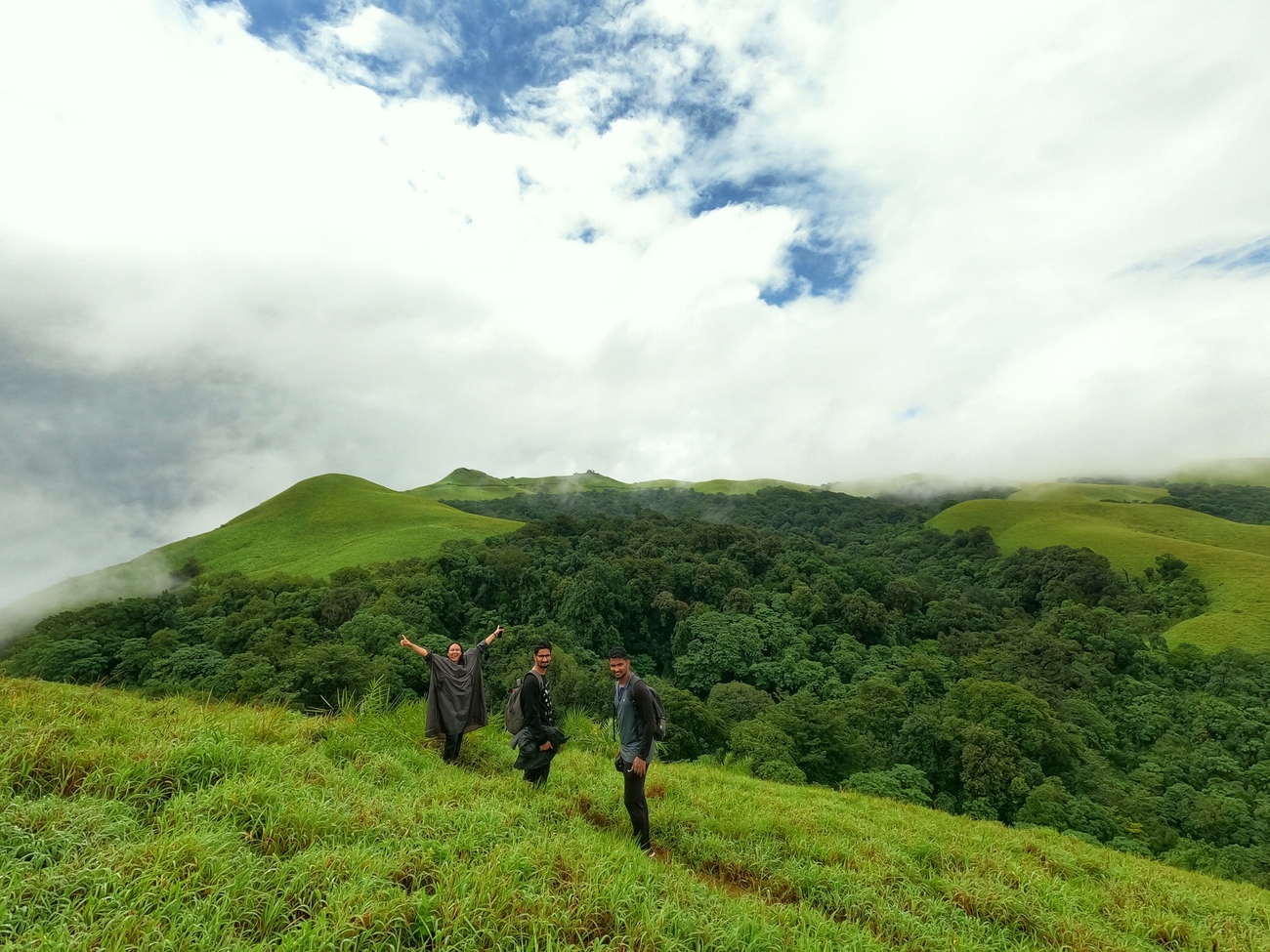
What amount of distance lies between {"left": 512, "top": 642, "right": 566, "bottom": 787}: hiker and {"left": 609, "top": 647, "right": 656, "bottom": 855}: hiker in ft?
4.28

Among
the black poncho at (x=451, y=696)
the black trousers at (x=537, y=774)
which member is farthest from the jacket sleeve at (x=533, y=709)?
the black poncho at (x=451, y=696)

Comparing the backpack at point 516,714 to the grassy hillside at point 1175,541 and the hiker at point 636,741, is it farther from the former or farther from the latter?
the grassy hillside at point 1175,541

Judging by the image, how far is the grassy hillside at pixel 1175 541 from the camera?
60.7 m

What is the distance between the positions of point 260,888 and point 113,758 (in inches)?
98.8

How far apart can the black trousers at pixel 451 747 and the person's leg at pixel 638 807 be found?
3.20 m

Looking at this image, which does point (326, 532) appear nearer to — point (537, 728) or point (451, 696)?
point (451, 696)

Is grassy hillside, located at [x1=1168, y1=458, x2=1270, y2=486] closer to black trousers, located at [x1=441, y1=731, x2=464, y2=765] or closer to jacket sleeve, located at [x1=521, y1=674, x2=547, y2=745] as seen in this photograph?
jacket sleeve, located at [x1=521, y1=674, x2=547, y2=745]

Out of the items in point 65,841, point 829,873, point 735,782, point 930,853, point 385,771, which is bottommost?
point 735,782

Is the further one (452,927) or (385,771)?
(385,771)

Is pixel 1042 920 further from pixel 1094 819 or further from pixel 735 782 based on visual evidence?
pixel 1094 819

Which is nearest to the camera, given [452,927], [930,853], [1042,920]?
[452,927]

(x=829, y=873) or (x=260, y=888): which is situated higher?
(x=260, y=888)

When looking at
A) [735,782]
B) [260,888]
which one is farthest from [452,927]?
[735,782]

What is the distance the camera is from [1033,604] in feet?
279
